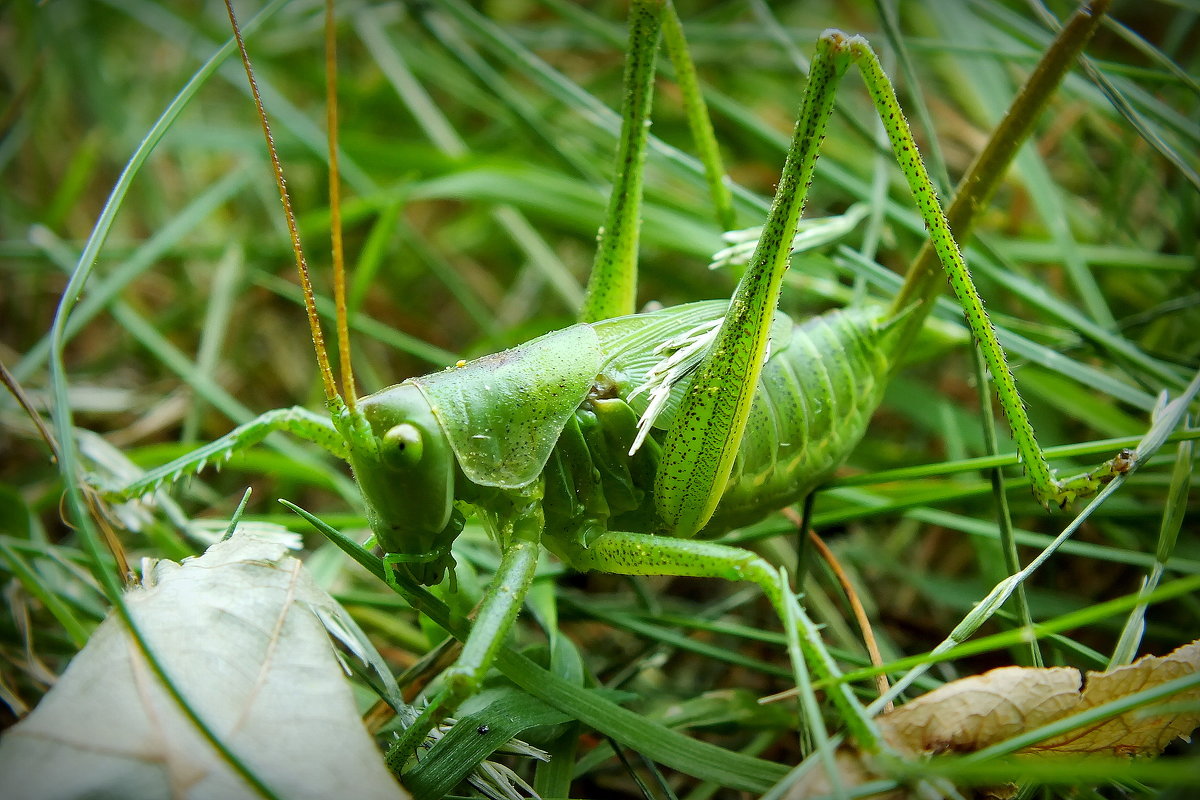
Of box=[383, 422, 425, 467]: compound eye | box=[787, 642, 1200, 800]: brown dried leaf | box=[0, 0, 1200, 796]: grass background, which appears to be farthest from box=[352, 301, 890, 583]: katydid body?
box=[787, 642, 1200, 800]: brown dried leaf

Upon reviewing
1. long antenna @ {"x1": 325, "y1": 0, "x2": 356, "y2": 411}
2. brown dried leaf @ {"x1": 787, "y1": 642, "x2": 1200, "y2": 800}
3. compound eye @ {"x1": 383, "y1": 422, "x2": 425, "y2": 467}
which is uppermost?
long antenna @ {"x1": 325, "y1": 0, "x2": 356, "y2": 411}

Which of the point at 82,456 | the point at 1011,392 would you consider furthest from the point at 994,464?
the point at 82,456

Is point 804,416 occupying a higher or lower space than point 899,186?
lower

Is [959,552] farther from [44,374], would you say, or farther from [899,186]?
[44,374]

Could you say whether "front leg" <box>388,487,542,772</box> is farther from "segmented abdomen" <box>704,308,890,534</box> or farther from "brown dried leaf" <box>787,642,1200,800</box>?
"brown dried leaf" <box>787,642,1200,800</box>

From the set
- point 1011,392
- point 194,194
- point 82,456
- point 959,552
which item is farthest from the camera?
point 194,194

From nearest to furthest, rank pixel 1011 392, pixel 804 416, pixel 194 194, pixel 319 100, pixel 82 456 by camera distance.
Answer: pixel 1011 392 < pixel 804 416 < pixel 82 456 < pixel 194 194 < pixel 319 100

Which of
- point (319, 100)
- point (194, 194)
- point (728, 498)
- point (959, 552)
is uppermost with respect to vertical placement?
point (319, 100)
